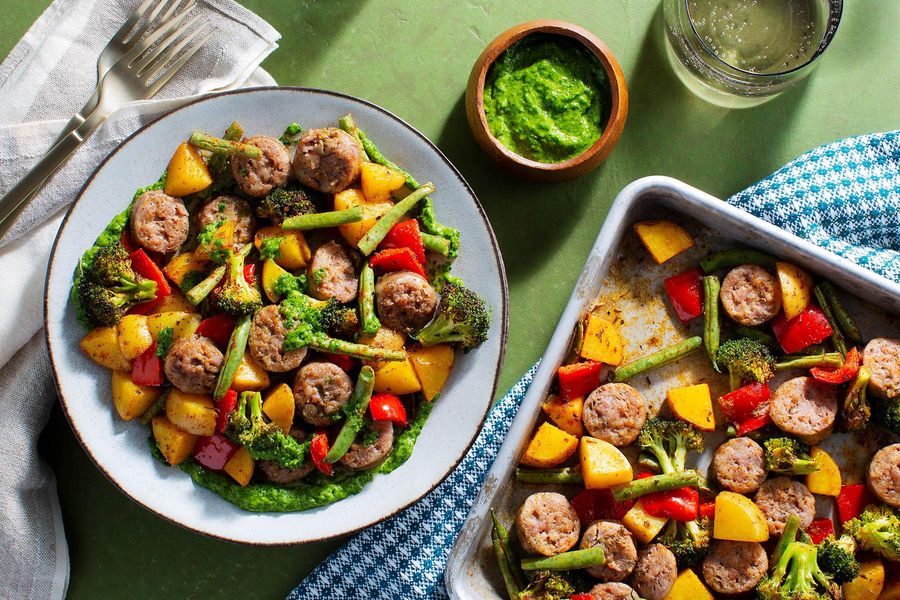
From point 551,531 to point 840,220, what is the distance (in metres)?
2.02

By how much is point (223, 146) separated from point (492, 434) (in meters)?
1.81

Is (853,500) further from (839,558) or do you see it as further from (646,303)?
(646,303)

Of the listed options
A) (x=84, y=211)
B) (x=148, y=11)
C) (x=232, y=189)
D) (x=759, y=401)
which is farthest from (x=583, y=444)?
(x=148, y=11)

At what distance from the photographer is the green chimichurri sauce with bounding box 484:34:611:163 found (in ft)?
11.8

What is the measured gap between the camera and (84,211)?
3.39 m

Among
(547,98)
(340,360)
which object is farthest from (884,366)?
(340,360)

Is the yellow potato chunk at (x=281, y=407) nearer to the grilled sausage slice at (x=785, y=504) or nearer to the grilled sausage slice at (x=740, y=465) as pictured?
the grilled sausage slice at (x=740, y=465)

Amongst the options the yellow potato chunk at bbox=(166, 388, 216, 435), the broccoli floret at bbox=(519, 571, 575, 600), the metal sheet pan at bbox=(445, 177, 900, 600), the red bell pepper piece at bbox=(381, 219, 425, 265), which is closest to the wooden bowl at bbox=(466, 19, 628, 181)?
the metal sheet pan at bbox=(445, 177, 900, 600)

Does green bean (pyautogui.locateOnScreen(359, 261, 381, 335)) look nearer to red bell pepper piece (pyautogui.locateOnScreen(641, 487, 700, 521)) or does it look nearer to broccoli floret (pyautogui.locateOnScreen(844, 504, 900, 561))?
red bell pepper piece (pyautogui.locateOnScreen(641, 487, 700, 521))

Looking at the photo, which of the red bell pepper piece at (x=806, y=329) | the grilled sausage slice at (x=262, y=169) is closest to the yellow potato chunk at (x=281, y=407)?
the grilled sausage slice at (x=262, y=169)

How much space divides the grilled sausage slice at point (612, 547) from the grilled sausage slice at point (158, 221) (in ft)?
7.34

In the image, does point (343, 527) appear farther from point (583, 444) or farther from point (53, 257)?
point (53, 257)

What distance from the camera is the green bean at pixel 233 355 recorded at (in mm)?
3314

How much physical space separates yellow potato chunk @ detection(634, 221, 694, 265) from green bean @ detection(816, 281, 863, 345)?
644 millimetres
